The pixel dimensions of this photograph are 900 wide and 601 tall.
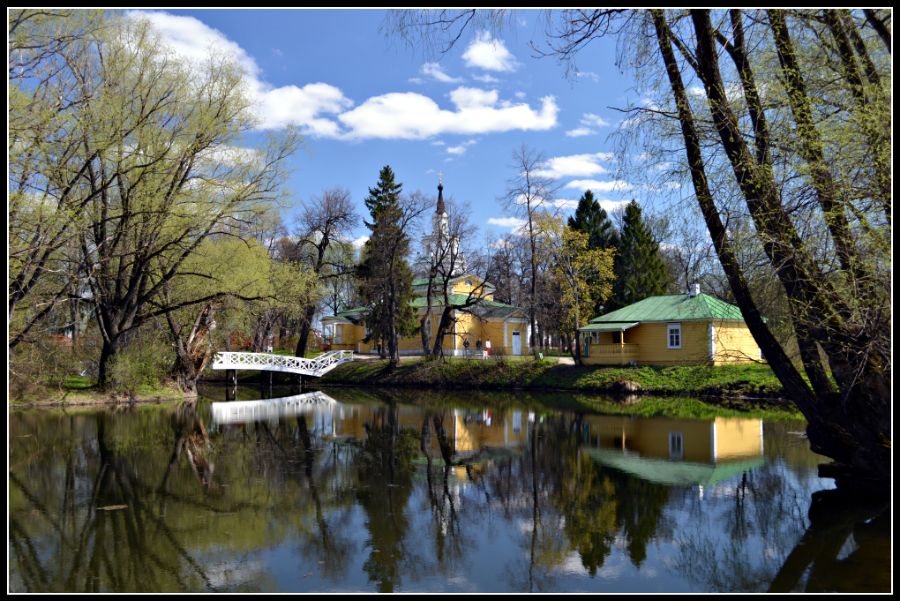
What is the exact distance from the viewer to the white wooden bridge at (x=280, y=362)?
3378 centimetres

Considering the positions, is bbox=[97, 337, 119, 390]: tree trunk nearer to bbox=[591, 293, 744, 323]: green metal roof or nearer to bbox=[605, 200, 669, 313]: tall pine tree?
bbox=[591, 293, 744, 323]: green metal roof

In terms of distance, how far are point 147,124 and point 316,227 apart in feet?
66.6

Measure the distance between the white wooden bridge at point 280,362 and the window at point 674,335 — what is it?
18.0 m

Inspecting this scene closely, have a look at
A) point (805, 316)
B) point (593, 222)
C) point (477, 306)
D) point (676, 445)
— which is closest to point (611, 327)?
point (477, 306)

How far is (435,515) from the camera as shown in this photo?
336 inches

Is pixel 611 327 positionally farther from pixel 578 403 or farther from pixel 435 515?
pixel 435 515

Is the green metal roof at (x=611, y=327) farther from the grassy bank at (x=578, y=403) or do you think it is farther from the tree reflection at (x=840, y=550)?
the tree reflection at (x=840, y=550)

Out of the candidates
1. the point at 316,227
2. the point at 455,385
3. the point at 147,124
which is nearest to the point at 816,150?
the point at 147,124

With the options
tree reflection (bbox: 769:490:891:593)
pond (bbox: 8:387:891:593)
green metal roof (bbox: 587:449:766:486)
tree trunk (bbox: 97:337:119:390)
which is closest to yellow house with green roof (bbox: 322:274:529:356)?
tree trunk (bbox: 97:337:119:390)

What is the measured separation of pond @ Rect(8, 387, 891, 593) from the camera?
6.37 meters

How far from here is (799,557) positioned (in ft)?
22.8

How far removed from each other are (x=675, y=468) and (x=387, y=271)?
92.0 feet

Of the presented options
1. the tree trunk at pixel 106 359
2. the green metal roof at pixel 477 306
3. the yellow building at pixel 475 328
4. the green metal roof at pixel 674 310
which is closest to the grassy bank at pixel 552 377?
the green metal roof at pixel 674 310

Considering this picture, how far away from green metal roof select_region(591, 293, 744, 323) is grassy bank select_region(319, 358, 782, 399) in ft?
9.77
